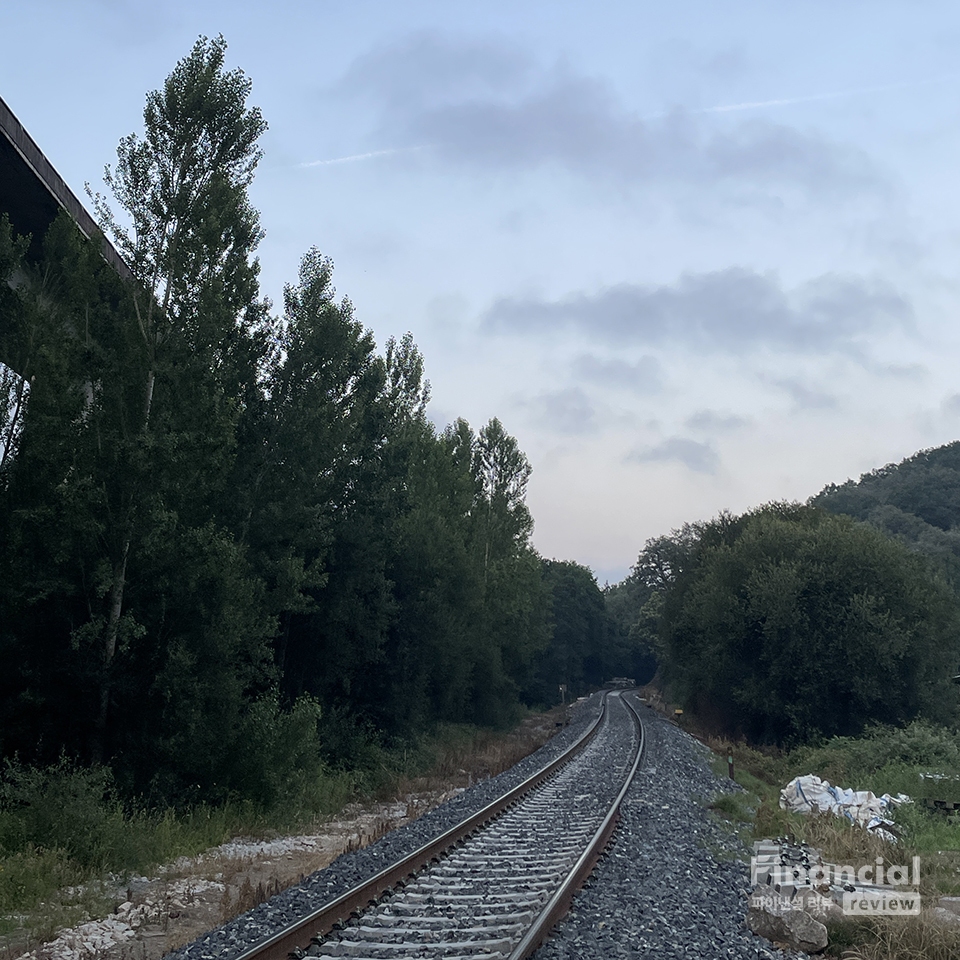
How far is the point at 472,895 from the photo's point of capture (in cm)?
816

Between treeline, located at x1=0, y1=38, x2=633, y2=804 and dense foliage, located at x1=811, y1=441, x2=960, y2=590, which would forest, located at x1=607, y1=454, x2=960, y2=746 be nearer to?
treeline, located at x1=0, y1=38, x2=633, y2=804

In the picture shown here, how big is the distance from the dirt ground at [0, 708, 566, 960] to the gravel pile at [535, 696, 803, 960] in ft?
11.1

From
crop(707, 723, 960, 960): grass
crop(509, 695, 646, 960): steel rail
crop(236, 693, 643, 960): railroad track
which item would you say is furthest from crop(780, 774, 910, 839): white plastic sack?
crop(509, 695, 646, 960): steel rail

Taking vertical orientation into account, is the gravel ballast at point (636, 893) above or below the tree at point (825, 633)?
below

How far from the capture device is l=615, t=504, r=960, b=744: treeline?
32.7 meters

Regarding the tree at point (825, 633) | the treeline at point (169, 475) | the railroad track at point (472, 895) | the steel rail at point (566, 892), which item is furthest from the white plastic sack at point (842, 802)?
the tree at point (825, 633)

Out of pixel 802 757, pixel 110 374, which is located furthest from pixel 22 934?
pixel 802 757

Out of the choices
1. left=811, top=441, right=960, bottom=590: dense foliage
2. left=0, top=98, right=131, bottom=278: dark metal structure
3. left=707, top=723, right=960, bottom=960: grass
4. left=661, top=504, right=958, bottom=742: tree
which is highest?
left=811, top=441, right=960, bottom=590: dense foliage

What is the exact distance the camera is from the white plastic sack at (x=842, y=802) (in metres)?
13.8

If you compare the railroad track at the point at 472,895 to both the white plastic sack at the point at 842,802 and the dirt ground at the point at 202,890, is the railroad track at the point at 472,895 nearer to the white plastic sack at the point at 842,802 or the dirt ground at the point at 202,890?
the dirt ground at the point at 202,890

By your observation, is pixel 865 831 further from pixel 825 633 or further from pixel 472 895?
pixel 825 633

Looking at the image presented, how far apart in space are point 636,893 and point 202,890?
4919 millimetres

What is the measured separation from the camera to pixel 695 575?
49.7m

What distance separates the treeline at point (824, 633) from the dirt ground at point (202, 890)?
2241 centimetres
